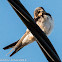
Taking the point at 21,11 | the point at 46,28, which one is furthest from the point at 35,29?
the point at 46,28

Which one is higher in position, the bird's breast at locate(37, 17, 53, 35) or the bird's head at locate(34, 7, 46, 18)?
the bird's head at locate(34, 7, 46, 18)

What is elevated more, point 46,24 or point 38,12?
point 38,12

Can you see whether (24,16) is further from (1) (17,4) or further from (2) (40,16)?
(2) (40,16)

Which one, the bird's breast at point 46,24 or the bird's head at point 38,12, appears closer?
the bird's breast at point 46,24

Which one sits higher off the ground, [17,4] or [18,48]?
[17,4]

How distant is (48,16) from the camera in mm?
3346

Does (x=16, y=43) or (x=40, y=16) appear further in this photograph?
(x=40, y=16)

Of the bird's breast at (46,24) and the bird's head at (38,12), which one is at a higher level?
the bird's head at (38,12)

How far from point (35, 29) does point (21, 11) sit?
8.1 inches

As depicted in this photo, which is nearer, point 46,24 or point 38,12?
point 46,24

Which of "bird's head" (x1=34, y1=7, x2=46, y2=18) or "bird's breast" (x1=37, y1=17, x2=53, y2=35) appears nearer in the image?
"bird's breast" (x1=37, y1=17, x2=53, y2=35)

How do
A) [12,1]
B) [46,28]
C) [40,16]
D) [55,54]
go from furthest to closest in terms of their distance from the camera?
[40,16] → [46,28] → [55,54] → [12,1]

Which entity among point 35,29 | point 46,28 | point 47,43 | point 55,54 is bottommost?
point 46,28

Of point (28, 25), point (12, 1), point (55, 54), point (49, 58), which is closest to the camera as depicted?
point (12, 1)
